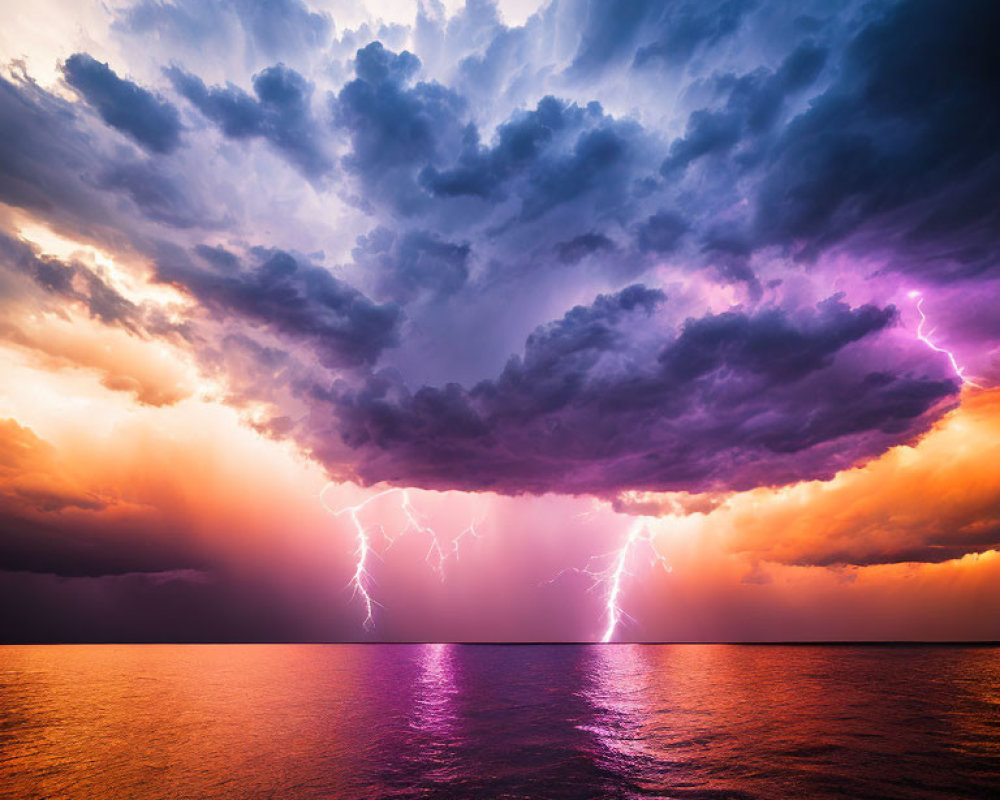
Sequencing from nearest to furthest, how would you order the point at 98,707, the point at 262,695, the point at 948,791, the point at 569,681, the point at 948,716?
1. the point at 948,791
2. the point at 948,716
3. the point at 98,707
4. the point at 262,695
5. the point at 569,681

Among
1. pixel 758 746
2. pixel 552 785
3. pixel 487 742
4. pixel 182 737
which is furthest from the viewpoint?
pixel 182 737

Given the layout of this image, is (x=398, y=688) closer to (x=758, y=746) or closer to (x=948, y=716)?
(x=758, y=746)

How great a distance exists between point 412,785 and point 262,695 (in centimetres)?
3706

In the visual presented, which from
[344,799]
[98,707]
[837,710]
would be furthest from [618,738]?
[98,707]

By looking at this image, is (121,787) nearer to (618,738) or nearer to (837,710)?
(618,738)

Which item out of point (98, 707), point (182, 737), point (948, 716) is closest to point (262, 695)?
point (98, 707)

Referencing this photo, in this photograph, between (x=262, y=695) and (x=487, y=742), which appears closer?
(x=487, y=742)

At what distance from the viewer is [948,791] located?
1698cm

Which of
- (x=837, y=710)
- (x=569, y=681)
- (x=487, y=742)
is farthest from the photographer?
(x=569, y=681)

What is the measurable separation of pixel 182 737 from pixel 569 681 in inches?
1740

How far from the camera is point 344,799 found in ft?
56.3

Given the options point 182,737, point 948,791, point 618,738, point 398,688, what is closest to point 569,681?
point 398,688

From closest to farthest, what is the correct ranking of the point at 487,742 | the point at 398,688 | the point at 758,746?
the point at 758,746 < the point at 487,742 < the point at 398,688

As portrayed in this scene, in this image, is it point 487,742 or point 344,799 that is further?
point 487,742
